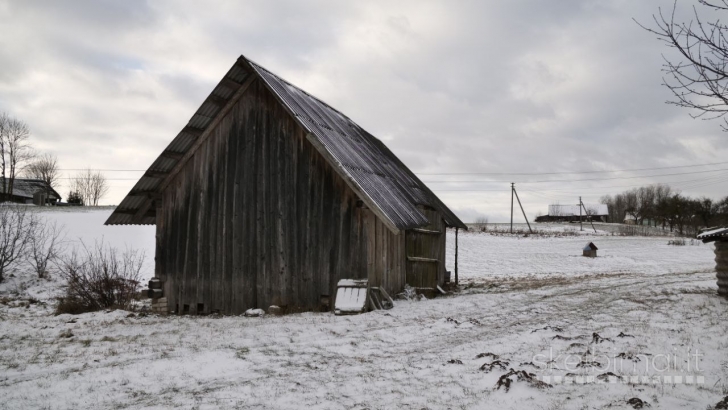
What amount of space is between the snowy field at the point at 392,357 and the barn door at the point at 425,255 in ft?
5.93

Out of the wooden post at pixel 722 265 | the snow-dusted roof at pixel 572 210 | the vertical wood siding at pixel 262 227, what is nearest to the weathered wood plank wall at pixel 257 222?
the vertical wood siding at pixel 262 227

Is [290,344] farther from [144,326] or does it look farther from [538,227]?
[538,227]

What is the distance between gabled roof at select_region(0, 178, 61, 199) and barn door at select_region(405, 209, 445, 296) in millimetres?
58761

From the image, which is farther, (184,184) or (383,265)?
(184,184)

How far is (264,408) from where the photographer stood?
205 inches

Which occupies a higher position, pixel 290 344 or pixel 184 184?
pixel 184 184

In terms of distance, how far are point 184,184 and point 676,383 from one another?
12.0 metres

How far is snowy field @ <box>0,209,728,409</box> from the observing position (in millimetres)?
5523

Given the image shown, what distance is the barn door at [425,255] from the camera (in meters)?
14.6

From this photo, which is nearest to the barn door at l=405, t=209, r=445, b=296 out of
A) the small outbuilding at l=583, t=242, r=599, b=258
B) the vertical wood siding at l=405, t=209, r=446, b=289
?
the vertical wood siding at l=405, t=209, r=446, b=289

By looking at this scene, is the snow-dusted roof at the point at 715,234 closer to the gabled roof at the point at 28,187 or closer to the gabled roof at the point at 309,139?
the gabled roof at the point at 309,139

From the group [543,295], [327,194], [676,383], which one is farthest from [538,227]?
[676,383]

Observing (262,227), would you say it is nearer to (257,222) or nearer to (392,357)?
(257,222)

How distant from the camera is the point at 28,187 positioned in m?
61.8
